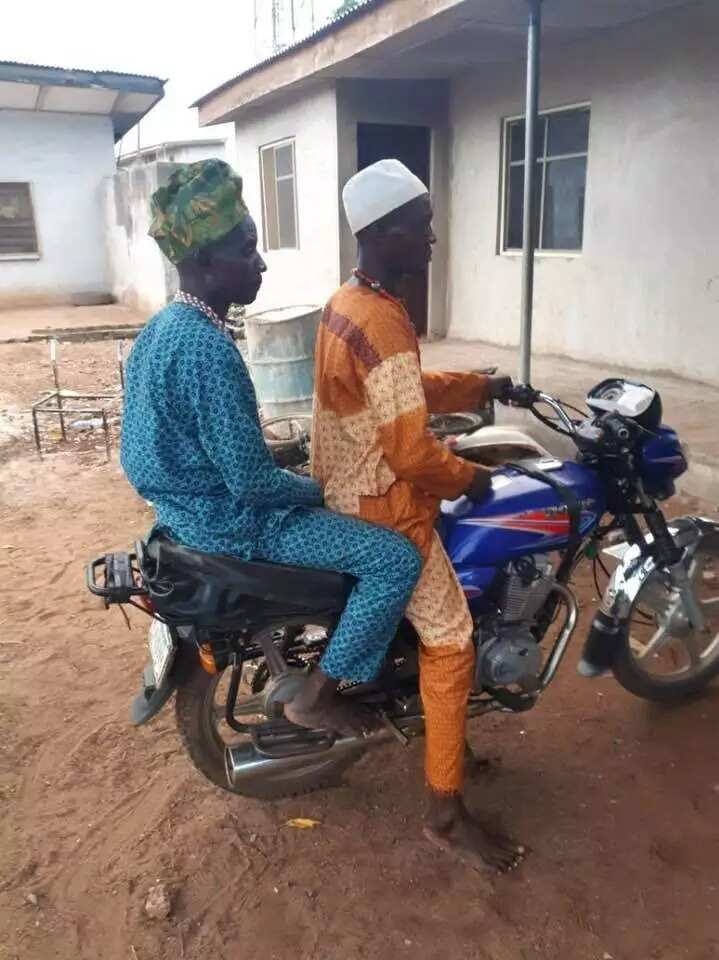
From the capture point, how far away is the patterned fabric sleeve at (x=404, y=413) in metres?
1.99

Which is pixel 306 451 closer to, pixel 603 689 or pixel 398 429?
pixel 603 689

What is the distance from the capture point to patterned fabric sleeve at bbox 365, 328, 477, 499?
199 centimetres

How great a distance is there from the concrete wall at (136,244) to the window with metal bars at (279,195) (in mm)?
2862

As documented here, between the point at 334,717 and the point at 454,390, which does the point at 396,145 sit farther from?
the point at 334,717

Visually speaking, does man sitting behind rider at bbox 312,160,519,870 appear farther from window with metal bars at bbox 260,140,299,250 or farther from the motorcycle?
window with metal bars at bbox 260,140,299,250

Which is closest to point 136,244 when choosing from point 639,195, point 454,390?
point 639,195

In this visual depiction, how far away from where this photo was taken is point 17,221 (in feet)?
54.0

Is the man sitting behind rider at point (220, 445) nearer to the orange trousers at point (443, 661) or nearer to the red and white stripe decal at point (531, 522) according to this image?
the orange trousers at point (443, 661)

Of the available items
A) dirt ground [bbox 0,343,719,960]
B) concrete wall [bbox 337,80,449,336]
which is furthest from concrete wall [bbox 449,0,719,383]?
dirt ground [bbox 0,343,719,960]

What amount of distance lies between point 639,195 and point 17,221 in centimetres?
1401

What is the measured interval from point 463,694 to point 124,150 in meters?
26.3

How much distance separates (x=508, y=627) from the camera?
→ 2379 mm

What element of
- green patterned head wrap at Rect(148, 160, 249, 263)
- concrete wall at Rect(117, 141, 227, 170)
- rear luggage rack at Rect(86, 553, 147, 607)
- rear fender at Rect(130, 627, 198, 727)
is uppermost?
concrete wall at Rect(117, 141, 227, 170)

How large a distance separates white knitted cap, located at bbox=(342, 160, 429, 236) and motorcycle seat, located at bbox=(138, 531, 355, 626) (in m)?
0.94
